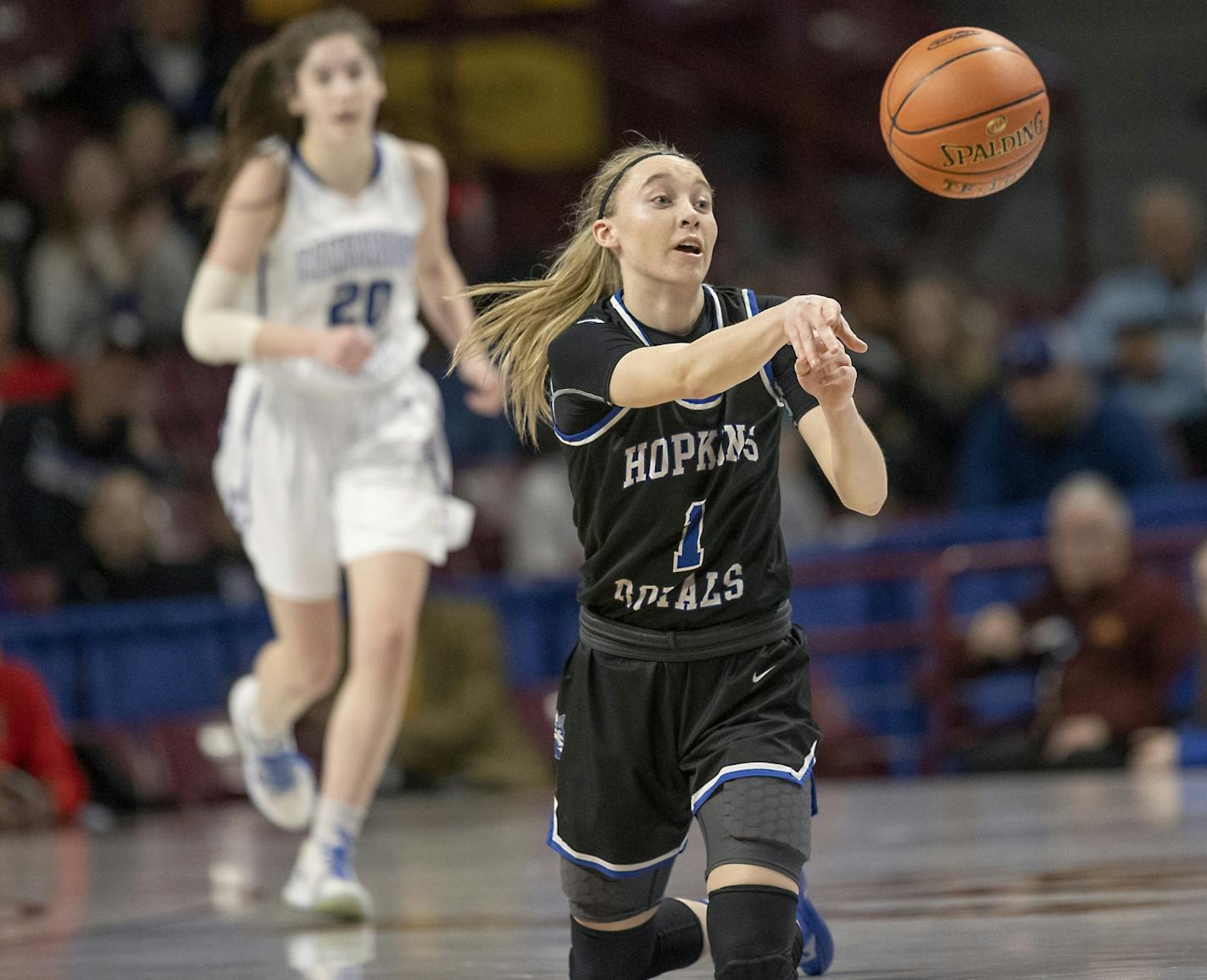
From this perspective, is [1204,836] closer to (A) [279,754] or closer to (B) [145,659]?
(A) [279,754]

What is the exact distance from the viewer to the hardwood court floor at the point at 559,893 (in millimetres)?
4301

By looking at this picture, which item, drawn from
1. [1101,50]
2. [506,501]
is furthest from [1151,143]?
[506,501]

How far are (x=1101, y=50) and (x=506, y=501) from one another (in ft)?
22.2

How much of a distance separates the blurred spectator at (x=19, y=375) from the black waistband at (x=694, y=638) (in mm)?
7522

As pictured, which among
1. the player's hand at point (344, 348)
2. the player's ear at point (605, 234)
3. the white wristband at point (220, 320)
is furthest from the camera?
the white wristband at point (220, 320)

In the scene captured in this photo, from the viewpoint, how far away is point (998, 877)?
5559mm

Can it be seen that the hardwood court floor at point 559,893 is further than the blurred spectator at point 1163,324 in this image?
No

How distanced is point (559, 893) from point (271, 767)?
106cm

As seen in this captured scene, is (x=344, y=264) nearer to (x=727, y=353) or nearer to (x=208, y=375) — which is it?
(x=727, y=353)

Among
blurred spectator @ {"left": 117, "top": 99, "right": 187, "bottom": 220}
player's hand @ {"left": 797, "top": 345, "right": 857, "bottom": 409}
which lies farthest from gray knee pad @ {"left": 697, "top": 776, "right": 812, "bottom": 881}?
blurred spectator @ {"left": 117, "top": 99, "right": 187, "bottom": 220}

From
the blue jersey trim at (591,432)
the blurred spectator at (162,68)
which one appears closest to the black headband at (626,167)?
the blue jersey trim at (591,432)

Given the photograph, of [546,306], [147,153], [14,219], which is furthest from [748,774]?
[14,219]

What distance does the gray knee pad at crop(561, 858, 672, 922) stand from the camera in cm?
367

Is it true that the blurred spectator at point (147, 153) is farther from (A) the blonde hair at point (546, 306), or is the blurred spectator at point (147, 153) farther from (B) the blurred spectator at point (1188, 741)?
(A) the blonde hair at point (546, 306)
